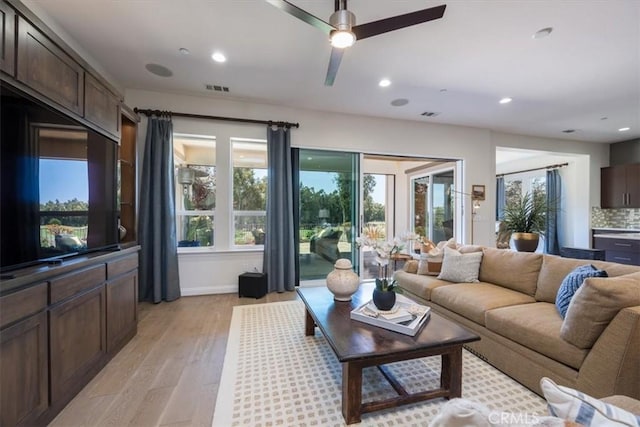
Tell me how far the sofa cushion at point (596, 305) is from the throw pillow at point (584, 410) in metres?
1.21

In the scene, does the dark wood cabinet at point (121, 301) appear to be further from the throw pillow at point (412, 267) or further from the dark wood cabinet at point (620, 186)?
the dark wood cabinet at point (620, 186)

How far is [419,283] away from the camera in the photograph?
3.13m

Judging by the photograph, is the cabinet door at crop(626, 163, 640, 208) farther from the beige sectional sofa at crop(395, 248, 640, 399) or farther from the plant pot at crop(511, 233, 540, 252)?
the beige sectional sofa at crop(395, 248, 640, 399)

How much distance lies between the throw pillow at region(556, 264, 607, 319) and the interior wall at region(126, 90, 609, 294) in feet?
11.0

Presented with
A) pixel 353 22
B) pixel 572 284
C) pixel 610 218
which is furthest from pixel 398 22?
pixel 610 218

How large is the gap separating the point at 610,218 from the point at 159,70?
9.24 metres

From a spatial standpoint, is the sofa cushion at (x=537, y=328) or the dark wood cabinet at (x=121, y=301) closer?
the sofa cushion at (x=537, y=328)

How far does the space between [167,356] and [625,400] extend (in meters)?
2.76

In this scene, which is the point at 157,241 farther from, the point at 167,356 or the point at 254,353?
the point at 254,353

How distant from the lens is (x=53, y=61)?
1757mm

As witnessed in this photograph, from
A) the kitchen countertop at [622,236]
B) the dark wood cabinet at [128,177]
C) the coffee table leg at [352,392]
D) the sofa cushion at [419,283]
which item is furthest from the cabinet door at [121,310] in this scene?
the kitchen countertop at [622,236]

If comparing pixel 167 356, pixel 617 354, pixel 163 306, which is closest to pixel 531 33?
pixel 617 354

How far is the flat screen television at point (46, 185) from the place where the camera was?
1.49 m

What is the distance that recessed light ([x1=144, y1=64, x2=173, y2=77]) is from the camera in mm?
3191
